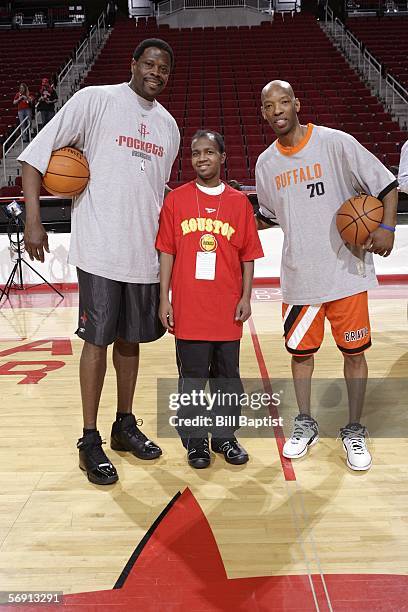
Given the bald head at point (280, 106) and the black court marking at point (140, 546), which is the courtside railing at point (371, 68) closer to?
the bald head at point (280, 106)

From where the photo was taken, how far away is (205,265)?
261 cm

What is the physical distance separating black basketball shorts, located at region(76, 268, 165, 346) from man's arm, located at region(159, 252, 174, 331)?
0.07m

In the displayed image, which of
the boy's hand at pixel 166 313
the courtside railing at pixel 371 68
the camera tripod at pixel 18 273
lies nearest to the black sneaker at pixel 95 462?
the boy's hand at pixel 166 313

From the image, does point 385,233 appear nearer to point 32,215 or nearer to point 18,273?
point 32,215

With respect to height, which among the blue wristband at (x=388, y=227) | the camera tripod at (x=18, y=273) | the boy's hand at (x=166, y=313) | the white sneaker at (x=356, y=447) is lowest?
the camera tripod at (x=18, y=273)

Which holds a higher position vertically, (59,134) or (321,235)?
(59,134)

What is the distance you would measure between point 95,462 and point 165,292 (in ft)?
2.46

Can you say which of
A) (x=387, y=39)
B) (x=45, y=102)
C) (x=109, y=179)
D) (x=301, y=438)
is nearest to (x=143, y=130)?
(x=109, y=179)

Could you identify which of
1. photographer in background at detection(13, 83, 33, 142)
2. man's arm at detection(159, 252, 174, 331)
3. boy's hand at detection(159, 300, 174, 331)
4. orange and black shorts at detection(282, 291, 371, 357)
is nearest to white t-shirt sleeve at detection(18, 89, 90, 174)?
man's arm at detection(159, 252, 174, 331)

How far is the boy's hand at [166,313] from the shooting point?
2.59 meters

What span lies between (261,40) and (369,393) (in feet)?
41.4

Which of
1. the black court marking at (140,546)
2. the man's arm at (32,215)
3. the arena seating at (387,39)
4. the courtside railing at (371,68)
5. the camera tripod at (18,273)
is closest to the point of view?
the black court marking at (140,546)

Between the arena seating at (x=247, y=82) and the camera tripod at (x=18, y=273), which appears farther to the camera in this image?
the arena seating at (x=247, y=82)

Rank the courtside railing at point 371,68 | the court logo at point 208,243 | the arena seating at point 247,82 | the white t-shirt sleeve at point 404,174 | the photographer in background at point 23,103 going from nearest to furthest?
the court logo at point 208,243 → the white t-shirt sleeve at point 404,174 → the arena seating at point 247,82 → the photographer in background at point 23,103 → the courtside railing at point 371,68
